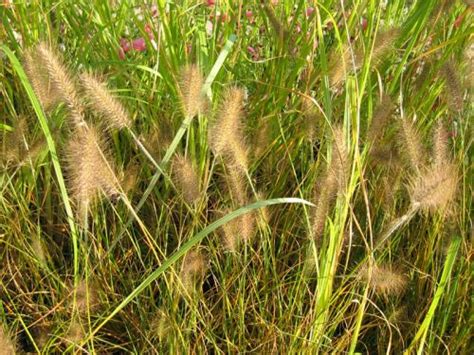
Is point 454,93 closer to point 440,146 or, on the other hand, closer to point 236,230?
point 440,146

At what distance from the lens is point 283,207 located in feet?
4.54

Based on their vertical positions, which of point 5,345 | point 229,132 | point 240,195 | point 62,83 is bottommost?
point 5,345

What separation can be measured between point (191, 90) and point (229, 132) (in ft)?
0.27

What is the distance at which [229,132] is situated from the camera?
1081 millimetres

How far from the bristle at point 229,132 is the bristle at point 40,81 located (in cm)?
27

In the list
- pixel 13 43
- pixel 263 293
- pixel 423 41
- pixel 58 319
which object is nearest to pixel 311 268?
pixel 263 293

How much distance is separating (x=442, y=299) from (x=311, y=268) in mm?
282

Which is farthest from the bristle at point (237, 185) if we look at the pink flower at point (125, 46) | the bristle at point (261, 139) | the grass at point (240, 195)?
the pink flower at point (125, 46)

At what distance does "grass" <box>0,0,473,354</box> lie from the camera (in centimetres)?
113

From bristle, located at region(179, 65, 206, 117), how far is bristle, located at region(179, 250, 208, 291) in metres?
0.24

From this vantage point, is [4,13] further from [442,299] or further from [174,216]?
[442,299]

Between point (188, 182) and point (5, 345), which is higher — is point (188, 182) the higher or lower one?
the higher one

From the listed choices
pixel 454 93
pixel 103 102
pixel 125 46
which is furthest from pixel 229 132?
pixel 125 46

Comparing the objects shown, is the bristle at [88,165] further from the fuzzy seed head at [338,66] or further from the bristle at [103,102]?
the fuzzy seed head at [338,66]
